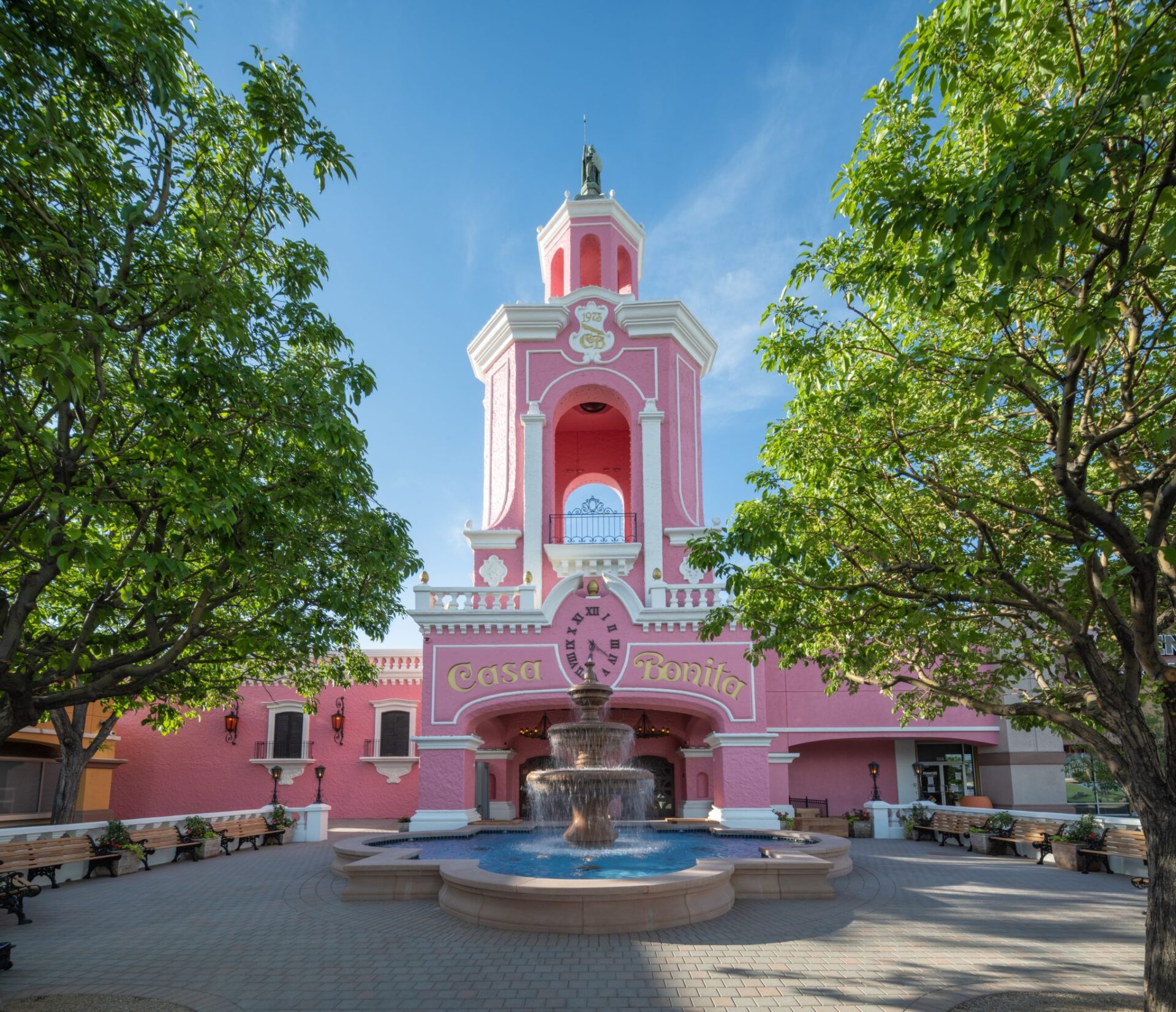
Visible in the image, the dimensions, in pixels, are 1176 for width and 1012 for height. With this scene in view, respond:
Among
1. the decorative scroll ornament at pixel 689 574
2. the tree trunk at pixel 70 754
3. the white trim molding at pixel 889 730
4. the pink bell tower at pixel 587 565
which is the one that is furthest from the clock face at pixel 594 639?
the tree trunk at pixel 70 754

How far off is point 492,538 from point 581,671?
15.3 feet

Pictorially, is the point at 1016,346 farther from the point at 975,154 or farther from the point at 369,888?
the point at 369,888

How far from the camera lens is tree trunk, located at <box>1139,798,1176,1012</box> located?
6039 millimetres

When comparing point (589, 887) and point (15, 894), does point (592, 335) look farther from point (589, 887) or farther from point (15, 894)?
point (15, 894)

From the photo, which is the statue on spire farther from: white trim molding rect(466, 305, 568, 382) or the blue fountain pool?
the blue fountain pool

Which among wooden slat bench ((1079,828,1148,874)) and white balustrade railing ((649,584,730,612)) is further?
white balustrade railing ((649,584,730,612))

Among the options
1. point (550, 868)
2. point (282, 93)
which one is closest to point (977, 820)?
point (550, 868)

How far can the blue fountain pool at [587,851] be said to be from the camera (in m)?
11.5

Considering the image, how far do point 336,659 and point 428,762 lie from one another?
21.5ft

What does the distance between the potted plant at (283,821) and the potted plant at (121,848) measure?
202 inches

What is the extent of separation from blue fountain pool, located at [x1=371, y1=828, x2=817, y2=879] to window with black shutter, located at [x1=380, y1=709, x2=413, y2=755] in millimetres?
10416

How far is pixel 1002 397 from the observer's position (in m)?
9.91

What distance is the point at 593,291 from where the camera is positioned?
2427cm

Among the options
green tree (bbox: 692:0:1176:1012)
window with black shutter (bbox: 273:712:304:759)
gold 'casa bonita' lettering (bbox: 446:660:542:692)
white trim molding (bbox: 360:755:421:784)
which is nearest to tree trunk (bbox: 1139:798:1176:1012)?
green tree (bbox: 692:0:1176:1012)
